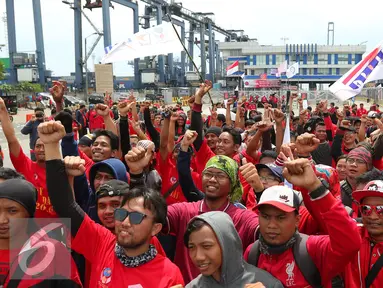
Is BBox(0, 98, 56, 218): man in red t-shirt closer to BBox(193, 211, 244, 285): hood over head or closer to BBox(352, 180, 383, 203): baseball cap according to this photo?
BBox(193, 211, 244, 285): hood over head

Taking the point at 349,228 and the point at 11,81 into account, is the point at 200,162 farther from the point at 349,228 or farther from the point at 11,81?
the point at 11,81

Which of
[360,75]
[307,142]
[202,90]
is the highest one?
[360,75]

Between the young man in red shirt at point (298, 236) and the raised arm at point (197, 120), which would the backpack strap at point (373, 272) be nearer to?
the young man in red shirt at point (298, 236)

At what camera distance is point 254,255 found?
2.55 meters

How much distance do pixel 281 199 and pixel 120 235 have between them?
956mm

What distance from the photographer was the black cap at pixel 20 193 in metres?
2.50

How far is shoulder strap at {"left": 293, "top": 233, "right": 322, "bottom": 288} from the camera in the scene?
2342 mm

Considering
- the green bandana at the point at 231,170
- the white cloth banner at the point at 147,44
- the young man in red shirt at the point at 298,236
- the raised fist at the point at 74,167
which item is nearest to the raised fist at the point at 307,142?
the green bandana at the point at 231,170

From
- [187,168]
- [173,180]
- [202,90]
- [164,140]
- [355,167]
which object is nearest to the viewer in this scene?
[187,168]

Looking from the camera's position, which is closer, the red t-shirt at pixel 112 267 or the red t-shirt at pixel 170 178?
the red t-shirt at pixel 112 267

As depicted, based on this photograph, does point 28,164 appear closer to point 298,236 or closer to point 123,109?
point 123,109

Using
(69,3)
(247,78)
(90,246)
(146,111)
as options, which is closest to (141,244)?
(90,246)

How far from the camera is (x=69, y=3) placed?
46625 mm

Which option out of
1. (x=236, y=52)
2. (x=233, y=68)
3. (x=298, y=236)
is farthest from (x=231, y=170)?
(x=236, y=52)
